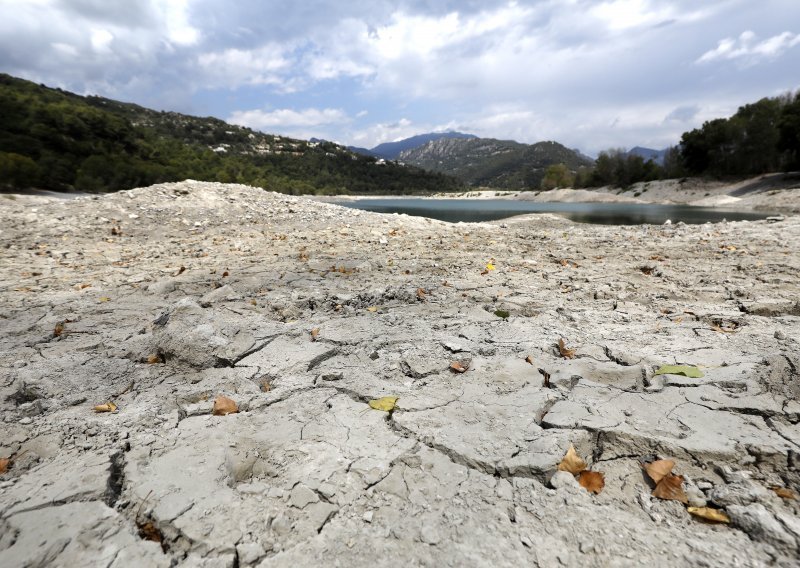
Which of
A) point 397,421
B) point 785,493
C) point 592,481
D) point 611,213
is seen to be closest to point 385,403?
point 397,421

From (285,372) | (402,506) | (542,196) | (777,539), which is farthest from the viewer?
(542,196)

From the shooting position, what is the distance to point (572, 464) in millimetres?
1937

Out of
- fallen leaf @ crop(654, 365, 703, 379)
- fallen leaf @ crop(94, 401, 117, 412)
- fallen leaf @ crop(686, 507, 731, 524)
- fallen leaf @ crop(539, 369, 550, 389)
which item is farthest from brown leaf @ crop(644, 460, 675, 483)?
fallen leaf @ crop(94, 401, 117, 412)

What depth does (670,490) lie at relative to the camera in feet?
5.81

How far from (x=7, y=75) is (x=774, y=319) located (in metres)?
117

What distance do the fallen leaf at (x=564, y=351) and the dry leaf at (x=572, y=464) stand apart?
1.30 metres

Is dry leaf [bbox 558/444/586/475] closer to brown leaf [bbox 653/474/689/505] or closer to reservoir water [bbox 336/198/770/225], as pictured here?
brown leaf [bbox 653/474/689/505]

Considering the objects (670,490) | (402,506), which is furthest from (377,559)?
(670,490)

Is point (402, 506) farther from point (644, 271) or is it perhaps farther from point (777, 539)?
point (644, 271)

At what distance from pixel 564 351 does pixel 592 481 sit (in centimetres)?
150

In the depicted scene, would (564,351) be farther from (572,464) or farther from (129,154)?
(129,154)

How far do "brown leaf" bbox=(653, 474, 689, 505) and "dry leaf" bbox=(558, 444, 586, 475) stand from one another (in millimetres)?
318

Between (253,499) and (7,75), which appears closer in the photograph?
(253,499)

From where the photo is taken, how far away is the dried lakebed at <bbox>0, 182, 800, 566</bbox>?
1.58 m
